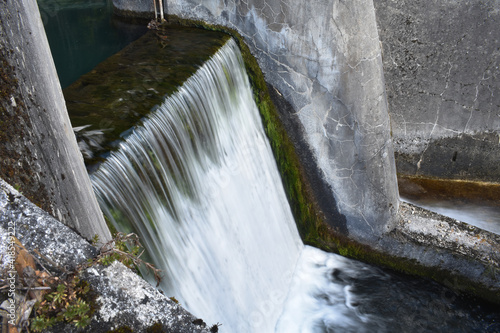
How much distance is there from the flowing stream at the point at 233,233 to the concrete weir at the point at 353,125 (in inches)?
10.3

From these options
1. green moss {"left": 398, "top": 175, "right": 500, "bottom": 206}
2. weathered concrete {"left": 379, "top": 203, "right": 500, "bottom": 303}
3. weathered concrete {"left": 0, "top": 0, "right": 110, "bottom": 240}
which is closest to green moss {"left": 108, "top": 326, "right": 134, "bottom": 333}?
weathered concrete {"left": 0, "top": 0, "right": 110, "bottom": 240}

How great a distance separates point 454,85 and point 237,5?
2.68m

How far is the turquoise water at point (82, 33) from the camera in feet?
17.4

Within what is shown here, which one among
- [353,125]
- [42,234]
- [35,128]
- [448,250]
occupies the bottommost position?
[448,250]

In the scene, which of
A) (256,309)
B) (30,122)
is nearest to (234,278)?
(256,309)

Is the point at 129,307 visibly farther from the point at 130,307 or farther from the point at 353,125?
the point at 353,125

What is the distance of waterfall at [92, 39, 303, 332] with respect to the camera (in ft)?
8.81

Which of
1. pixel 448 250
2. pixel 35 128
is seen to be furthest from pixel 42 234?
pixel 448 250

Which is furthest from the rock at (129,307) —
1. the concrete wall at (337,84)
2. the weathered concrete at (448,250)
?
the weathered concrete at (448,250)

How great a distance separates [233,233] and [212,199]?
364 mm

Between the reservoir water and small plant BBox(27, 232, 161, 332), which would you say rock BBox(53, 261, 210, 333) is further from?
the reservoir water

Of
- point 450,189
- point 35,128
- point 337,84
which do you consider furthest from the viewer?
point 450,189

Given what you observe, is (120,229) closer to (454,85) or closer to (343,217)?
(343,217)

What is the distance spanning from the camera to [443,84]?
4758mm
